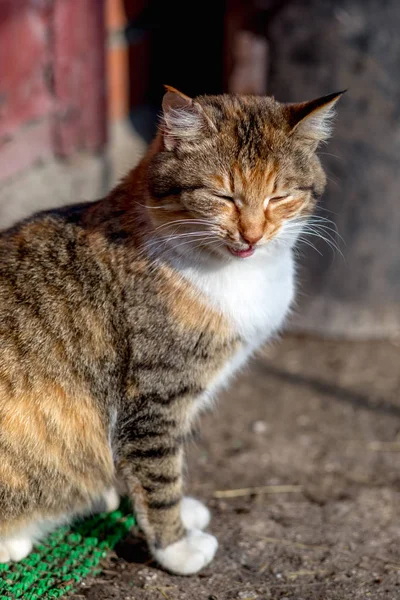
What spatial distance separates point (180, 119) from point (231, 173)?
25 cm

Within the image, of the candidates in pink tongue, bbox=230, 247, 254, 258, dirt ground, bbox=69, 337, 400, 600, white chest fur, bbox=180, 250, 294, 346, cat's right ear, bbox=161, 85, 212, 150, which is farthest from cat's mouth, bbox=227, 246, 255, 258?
dirt ground, bbox=69, 337, 400, 600

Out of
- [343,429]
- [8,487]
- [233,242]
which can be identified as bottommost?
[343,429]

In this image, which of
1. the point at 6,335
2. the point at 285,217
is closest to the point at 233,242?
the point at 285,217

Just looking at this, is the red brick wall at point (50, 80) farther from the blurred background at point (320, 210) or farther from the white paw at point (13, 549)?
the white paw at point (13, 549)

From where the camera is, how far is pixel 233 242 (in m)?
2.62

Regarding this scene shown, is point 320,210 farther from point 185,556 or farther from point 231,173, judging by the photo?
point 185,556

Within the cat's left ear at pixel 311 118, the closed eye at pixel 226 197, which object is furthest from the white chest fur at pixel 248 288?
the cat's left ear at pixel 311 118

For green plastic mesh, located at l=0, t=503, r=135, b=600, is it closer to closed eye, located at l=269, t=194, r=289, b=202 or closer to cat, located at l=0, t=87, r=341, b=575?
cat, located at l=0, t=87, r=341, b=575

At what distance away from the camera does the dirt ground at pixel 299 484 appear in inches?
116

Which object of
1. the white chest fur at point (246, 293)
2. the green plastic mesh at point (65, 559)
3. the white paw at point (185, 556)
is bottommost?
the green plastic mesh at point (65, 559)

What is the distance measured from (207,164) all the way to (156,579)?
60.8 inches

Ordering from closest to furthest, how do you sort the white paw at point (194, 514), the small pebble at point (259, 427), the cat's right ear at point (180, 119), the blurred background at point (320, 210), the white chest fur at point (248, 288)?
the cat's right ear at point (180, 119) → the white chest fur at point (248, 288) → the white paw at point (194, 514) → the blurred background at point (320, 210) → the small pebble at point (259, 427)

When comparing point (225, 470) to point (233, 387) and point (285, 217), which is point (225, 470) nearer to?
point (233, 387)

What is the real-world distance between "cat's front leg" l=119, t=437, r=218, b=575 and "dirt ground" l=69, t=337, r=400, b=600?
3.4 inches
